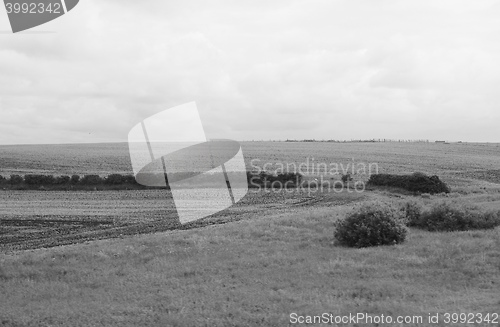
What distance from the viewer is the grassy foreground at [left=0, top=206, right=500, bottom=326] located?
41.5 feet

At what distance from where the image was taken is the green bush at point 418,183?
44688 millimetres

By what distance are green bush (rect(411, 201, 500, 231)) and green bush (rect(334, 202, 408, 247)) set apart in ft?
12.3

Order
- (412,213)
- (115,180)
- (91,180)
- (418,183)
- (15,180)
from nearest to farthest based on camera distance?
(412,213)
(418,183)
(91,180)
(115,180)
(15,180)

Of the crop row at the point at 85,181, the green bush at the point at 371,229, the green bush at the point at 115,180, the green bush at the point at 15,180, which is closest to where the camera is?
the green bush at the point at 371,229

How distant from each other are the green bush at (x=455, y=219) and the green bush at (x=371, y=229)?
3.75 metres

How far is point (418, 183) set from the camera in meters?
45.7

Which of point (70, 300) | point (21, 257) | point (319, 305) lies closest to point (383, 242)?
point (319, 305)

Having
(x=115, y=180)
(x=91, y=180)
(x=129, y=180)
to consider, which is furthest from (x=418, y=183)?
(x=91, y=180)

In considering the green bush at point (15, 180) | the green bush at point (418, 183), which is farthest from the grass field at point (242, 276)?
the green bush at point (15, 180)

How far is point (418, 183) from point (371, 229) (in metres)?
26.0

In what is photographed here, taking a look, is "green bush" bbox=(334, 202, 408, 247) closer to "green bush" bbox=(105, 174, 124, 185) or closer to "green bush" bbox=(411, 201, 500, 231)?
"green bush" bbox=(411, 201, 500, 231)

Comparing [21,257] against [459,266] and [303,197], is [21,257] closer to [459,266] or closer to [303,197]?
[459,266]

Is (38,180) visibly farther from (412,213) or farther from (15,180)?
(412,213)

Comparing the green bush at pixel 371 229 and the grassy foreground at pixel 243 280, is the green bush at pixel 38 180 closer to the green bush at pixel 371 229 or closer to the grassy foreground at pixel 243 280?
the grassy foreground at pixel 243 280
